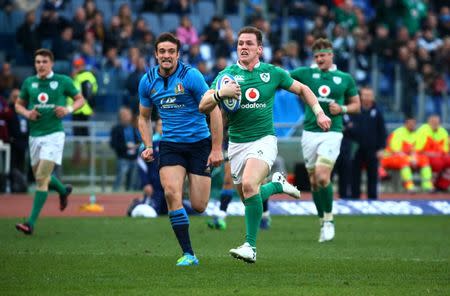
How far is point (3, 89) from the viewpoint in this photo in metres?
25.7

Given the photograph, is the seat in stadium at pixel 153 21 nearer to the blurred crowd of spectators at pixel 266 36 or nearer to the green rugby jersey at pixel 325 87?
the blurred crowd of spectators at pixel 266 36

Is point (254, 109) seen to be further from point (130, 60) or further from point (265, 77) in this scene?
point (130, 60)

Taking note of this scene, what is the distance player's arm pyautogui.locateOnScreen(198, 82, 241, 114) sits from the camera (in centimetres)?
1141

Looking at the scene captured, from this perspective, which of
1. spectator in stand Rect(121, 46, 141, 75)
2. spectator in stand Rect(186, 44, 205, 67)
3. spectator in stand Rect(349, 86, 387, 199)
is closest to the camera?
spectator in stand Rect(349, 86, 387, 199)

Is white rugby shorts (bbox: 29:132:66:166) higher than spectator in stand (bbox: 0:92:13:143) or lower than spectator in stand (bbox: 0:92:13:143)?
→ higher

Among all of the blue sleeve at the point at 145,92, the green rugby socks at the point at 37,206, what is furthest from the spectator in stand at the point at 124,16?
the blue sleeve at the point at 145,92

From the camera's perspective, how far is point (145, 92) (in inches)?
490

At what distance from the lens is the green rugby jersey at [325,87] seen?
16281 mm

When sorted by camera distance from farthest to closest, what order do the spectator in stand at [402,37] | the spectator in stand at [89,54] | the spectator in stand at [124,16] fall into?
1. the spectator in stand at [402,37]
2. the spectator in stand at [124,16]
3. the spectator in stand at [89,54]

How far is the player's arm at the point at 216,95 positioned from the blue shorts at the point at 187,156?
746 mm

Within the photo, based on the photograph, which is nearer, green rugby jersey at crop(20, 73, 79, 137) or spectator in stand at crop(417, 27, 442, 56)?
green rugby jersey at crop(20, 73, 79, 137)

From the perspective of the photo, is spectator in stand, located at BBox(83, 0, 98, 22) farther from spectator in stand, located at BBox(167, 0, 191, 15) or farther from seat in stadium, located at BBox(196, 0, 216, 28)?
seat in stadium, located at BBox(196, 0, 216, 28)

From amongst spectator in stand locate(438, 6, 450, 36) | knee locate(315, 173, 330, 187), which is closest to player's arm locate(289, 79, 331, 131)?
knee locate(315, 173, 330, 187)

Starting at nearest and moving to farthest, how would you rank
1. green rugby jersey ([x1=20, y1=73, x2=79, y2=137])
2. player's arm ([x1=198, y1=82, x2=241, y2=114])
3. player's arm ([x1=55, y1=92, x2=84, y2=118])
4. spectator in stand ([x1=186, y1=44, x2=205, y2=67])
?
player's arm ([x1=198, y1=82, x2=241, y2=114]) < player's arm ([x1=55, y1=92, x2=84, y2=118]) < green rugby jersey ([x1=20, y1=73, x2=79, y2=137]) < spectator in stand ([x1=186, y1=44, x2=205, y2=67])
